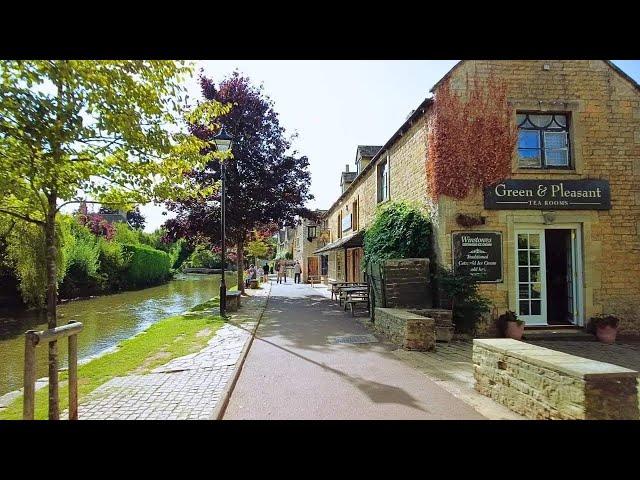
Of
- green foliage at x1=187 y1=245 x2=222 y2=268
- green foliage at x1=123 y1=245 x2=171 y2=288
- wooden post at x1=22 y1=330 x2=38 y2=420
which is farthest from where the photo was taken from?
green foliage at x1=187 y1=245 x2=222 y2=268

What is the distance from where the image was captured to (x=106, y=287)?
25.7m

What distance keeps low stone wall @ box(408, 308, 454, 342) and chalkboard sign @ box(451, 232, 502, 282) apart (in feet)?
3.99

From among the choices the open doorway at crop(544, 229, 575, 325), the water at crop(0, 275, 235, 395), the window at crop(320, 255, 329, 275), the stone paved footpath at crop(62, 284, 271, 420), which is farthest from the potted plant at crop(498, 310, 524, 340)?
the window at crop(320, 255, 329, 275)

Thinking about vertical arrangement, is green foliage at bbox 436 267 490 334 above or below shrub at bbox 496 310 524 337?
above

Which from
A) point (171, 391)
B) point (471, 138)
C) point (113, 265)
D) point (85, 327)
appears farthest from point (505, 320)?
point (113, 265)

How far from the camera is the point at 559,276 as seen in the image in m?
10.5

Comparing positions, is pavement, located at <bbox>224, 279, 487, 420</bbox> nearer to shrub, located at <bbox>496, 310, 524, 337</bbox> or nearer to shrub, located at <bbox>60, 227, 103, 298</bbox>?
shrub, located at <bbox>496, 310, 524, 337</bbox>

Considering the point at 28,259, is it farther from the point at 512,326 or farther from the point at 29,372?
the point at 512,326

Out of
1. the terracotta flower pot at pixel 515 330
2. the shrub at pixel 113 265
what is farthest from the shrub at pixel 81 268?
the terracotta flower pot at pixel 515 330

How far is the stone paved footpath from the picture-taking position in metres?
4.34
